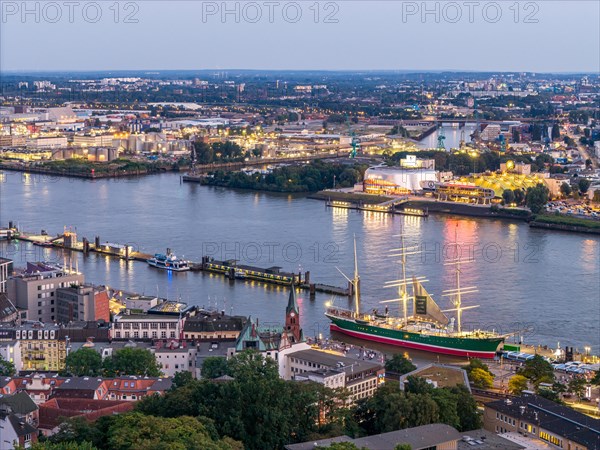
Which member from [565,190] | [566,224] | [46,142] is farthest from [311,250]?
[46,142]

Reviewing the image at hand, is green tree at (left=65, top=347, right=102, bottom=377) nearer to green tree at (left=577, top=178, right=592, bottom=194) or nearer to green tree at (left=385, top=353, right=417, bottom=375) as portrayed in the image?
green tree at (left=385, top=353, right=417, bottom=375)

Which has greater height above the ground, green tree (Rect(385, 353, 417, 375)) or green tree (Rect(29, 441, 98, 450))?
green tree (Rect(29, 441, 98, 450))

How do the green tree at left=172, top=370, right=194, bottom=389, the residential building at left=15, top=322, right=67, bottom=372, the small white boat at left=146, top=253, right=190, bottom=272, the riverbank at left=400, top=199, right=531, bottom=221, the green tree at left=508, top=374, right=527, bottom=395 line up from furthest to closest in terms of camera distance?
the riverbank at left=400, top=199, right=531, bottom=221 < the small white boat at left=146, top=253, right=190, bottom=272 < the residential building at left=15, top=322, right=67, bottom=372 < the green tree at left=508, top=374, right=527, bottom=395 < the green tree at left=172, top=370, right=194, bottom=389

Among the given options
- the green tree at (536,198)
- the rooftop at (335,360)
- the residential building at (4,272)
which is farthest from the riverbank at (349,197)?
the rooftop at (335,360)

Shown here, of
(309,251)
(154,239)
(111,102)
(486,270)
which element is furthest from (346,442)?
(111,102)

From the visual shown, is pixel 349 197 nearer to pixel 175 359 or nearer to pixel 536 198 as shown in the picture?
pixel 536 198

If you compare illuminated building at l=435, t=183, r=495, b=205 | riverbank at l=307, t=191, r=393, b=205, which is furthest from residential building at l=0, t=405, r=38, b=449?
illuminated building at l=435, t=183, r=495, b=205
